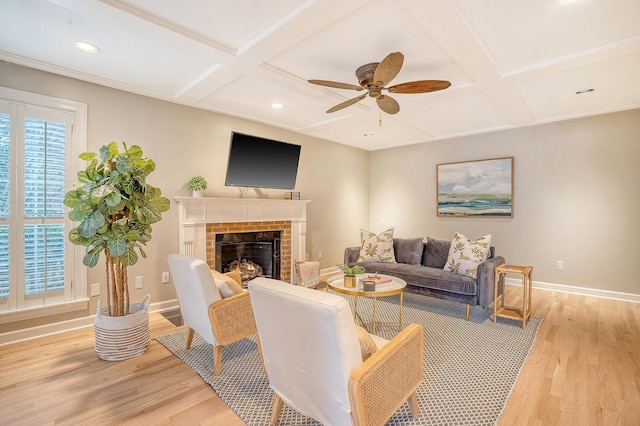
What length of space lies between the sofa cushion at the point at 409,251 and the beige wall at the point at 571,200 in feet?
4.79

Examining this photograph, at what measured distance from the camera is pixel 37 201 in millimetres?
2916

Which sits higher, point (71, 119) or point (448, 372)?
point (71, 119)

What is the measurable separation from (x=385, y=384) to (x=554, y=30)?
2677mm

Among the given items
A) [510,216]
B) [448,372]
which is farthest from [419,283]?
[510,216]

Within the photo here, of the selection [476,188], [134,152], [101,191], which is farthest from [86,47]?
[476,188]

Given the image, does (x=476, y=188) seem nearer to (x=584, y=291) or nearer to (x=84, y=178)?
(x=584, y=291)

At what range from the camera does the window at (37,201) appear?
2.78m

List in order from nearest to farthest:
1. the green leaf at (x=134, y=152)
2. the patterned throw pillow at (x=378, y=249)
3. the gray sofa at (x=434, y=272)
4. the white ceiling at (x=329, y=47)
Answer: the white ceiling at (x=329, y=47), the green leaf at (x=134, y=152), the gray sofa at (x=434, y=272), the patterned throw pillow at (x=378, y=249)

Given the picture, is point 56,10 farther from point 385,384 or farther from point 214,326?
point 385,384

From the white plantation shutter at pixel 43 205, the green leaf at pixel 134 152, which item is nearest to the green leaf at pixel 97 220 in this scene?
the green leaf at pixel 134 152

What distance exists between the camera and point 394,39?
2.41 m

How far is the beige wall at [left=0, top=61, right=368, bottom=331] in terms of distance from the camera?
308 cm

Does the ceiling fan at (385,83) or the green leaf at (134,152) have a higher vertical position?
the ceiling fan at (385,83)

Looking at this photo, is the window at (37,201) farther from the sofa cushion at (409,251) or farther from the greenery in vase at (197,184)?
the sofa cushion at (409,251)
